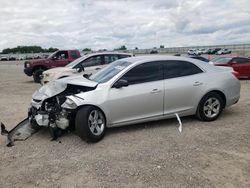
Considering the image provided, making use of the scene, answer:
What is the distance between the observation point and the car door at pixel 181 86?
21.6 ft

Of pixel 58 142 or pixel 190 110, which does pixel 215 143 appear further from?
pixel 58 142

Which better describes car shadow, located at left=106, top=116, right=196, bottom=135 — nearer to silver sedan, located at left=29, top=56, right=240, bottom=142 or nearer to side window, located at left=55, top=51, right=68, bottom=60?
silver sedan, located at left=29, top=56, right=240, bottom=142

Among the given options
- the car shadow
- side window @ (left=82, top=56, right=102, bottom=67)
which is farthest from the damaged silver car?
side window @ (left=82, top=56, right=102, bottom=67)

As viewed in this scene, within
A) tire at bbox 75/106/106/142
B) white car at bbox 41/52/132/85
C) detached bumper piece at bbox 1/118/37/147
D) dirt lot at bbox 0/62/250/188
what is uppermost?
white car at bbox 41/52/132/85

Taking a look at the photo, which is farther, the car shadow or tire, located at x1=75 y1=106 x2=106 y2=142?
the car shadow

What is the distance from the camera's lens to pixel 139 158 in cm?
494

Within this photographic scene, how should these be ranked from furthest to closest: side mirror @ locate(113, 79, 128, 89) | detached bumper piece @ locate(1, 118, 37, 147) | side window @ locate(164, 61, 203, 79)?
1. side window @ locate(164, 61, 203, 79)
2. side mirror @ locate(113, 79, 128, 89)
3. detached bumper piece @ locate(1, 118, 37, 147)

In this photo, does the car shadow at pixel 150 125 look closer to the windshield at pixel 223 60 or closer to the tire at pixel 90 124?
the tire at pixel 90 124

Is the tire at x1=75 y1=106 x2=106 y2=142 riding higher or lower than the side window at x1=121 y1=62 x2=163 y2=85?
lower

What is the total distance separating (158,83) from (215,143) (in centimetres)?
171

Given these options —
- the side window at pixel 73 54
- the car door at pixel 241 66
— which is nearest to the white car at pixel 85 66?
the side window at pixel 73 54

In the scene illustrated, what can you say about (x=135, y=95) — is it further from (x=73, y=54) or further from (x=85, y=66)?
(x=73, y=54)

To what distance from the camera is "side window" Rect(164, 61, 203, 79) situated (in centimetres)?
675

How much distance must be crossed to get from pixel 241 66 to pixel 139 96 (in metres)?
11.9
